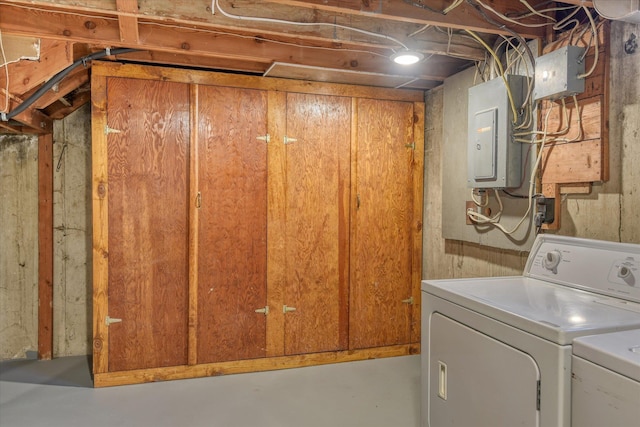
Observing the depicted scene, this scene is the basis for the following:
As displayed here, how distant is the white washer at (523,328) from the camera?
1272mm

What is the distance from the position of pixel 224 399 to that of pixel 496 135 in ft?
7.24

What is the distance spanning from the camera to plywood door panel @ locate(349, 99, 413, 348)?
10.9 ft

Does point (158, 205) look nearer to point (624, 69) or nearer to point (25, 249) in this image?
point (25, 249)

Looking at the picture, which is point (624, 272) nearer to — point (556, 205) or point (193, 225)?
point (556, 205)

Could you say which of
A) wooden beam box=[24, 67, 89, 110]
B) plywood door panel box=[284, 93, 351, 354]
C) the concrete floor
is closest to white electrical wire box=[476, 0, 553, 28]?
plywood door panel box=[284, 93, 351, 354]

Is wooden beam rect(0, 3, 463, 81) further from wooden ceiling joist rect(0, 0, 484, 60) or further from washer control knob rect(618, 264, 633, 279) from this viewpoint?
washer control knob rect(618, 264, 633, 279)

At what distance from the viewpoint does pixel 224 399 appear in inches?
105

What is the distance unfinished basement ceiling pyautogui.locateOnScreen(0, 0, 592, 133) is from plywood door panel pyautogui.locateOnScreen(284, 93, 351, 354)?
0.35 meters

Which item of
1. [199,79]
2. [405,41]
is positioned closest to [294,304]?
[199,79]

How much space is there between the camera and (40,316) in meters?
3.32

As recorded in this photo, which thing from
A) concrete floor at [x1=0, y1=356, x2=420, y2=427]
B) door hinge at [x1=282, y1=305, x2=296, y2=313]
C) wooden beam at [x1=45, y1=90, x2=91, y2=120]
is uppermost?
wooden beam at [x1=45, y1=90, x2=91, y2=120]

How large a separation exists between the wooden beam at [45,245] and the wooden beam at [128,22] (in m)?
1.43

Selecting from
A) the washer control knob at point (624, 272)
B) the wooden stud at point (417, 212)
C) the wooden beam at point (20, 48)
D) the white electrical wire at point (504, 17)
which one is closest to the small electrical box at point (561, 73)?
the white electrical wire at point (504, 17)

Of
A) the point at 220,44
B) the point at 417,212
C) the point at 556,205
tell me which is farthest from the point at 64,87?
the point at 556,205
